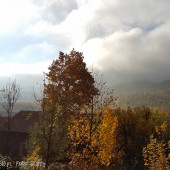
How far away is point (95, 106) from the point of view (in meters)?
29.5

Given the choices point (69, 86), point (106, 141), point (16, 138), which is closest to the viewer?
point (106, 141)

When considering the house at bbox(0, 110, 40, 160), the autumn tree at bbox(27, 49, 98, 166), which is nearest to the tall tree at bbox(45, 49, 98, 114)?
the autumn tree at bbox(27, 49, 98, 166)

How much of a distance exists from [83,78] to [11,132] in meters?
21.5

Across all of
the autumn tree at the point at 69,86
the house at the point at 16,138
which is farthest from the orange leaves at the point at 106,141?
the house at the point at 16,138

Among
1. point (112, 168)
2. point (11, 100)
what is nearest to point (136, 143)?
point (112, 168)

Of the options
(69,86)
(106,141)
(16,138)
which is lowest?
(16,138)

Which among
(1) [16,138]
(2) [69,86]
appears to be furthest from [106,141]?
(1) [16,138]

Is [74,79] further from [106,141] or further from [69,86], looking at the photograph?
[106,141]

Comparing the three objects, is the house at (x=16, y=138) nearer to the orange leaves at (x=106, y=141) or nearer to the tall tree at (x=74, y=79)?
the tall tree at (x=74, y=79)

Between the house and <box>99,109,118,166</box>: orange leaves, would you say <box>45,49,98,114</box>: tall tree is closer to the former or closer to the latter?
<box>99,109,118,166</box>: orange leaves

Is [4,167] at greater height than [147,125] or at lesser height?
lesser

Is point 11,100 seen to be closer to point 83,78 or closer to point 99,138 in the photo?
point 83,78

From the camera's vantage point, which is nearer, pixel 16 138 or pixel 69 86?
pixel 69 86

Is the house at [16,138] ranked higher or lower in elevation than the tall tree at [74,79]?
lower
